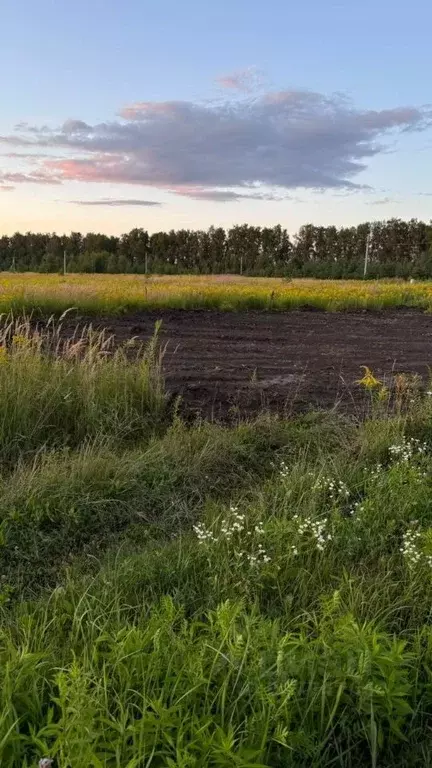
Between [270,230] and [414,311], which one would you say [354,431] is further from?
[270,230]

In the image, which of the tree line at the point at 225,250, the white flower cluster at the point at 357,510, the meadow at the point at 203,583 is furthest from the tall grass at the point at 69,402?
the tree line at the point at 225,250

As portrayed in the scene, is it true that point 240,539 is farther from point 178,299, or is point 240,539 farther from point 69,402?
point 178,299

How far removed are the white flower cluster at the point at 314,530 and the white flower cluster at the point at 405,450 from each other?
3.77 feet

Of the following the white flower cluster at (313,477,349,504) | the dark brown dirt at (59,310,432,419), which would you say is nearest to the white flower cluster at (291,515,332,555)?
the white flower cluster at (313,477,349,504)

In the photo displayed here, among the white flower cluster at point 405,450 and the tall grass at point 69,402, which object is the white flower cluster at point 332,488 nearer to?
the white flower cluster at point 405,450

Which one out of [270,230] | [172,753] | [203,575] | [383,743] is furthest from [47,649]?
[270,230]

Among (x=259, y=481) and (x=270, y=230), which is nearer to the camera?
(x=259, y=481)

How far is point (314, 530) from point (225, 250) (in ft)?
270

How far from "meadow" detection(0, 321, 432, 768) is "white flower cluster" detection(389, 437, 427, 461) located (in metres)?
0.03

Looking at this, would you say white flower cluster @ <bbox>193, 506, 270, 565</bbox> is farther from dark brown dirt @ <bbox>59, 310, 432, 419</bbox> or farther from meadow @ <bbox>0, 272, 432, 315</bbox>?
meadow @ <bbox>0, 272, 432, 315</bbox>

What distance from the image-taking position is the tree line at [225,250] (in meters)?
68.5

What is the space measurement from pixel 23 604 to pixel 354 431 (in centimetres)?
320

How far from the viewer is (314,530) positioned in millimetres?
3252

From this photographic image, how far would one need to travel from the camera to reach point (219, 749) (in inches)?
64.8
